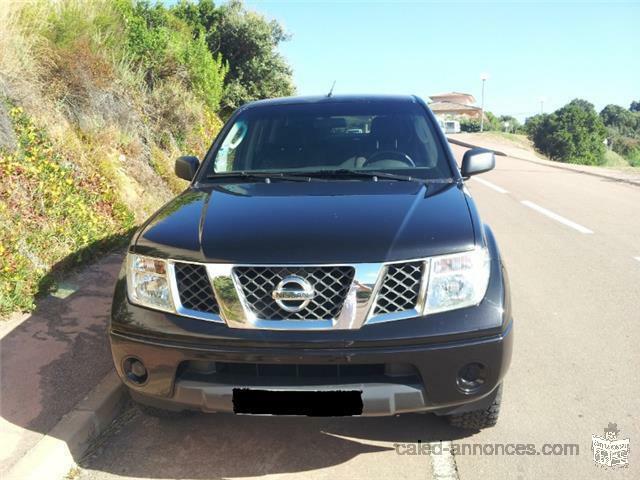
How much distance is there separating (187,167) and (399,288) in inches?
84.0

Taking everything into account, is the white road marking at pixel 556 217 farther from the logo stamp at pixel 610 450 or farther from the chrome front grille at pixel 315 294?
the chrome front grille at pixel 315 294

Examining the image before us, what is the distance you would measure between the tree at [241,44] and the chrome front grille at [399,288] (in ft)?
46.9

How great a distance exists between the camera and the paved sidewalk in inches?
128

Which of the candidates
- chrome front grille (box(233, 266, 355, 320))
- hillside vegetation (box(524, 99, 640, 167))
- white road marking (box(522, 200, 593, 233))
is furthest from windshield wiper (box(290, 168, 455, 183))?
hillside vegetation (box(524, 99, 640, 167))

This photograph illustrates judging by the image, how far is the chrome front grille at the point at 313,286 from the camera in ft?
8.57

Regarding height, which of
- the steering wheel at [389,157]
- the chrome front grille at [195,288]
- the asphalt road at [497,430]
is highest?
the steering wheel at [389,157]

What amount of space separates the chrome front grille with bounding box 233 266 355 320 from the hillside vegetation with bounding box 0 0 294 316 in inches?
108

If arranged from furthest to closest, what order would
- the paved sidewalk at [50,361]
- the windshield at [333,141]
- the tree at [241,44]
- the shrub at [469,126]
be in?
the shrub at [469,126] → the tree at [241,44] → the windshield at [333,141] → the paved sidewalk at [50,361]

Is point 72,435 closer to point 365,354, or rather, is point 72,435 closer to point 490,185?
point 365,354

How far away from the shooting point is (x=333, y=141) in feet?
13.8

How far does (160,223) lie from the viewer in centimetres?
322

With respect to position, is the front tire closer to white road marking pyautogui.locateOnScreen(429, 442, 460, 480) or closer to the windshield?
white road marking pyautogui.locateOnScreen(429, 442, 460, 480)

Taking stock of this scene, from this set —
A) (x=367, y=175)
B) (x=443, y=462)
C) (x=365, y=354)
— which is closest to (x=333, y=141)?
(x=367, y=175)

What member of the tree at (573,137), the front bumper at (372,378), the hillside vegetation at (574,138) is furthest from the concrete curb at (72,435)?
the tree at (573,137)
